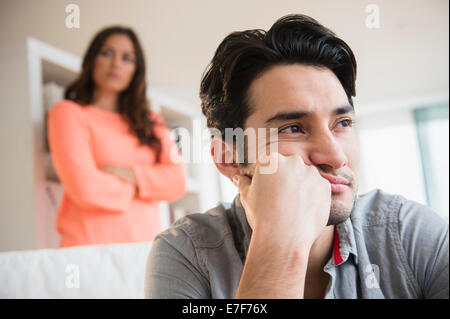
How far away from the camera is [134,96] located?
0.89 meters

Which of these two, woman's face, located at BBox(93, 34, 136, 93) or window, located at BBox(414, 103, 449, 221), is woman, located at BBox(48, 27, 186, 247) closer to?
woman's face, located at BBox(93, 34, 136, 93)

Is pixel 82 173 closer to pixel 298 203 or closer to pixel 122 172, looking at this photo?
pixel 122 172

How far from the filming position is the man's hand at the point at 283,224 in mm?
407

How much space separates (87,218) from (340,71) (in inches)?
19.5

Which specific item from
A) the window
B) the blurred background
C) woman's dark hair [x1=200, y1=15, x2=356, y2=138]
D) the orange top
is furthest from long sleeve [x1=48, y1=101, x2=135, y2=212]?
the window

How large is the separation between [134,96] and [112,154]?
0.57 ft

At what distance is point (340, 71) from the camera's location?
540 mm

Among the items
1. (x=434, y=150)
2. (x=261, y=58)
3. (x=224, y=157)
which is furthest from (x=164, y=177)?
(x=434, y=150)

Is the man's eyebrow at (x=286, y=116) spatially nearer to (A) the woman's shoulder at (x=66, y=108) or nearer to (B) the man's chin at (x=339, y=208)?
(B) the man's chin at (x=339, y=208)

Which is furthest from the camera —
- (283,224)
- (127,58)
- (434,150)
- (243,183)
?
(127,58)

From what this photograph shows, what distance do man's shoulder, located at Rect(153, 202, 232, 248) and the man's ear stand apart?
6 centimetres

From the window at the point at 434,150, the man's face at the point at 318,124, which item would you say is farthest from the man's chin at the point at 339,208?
the window at the point at 434,150

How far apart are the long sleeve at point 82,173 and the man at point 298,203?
15 cm
